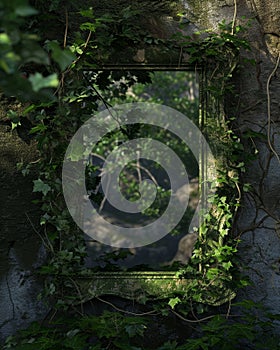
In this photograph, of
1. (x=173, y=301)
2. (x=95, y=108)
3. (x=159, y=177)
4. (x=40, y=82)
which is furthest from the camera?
(x=159, y=177)

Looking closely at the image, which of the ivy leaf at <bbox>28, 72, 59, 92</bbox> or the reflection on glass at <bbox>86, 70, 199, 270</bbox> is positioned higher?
the ivy leaf at <bbox>28, 72, 59, 92</bbox>

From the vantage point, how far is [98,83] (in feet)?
12.4

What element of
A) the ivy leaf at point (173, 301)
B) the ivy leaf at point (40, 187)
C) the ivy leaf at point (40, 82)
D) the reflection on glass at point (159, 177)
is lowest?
the reflection on glass at point (159, 177)

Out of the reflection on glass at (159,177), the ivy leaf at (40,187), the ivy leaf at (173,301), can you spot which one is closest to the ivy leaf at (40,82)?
the ivy leaf at (40,187)

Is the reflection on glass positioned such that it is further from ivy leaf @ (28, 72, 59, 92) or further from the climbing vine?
ivy leaf @ (28, 72, 59, 92)

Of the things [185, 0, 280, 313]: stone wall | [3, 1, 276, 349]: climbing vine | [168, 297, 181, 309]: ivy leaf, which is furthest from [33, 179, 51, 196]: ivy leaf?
[185, 0, 280, 313]: stone wall

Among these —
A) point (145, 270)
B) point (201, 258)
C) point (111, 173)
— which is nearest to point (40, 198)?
point (145, 270)

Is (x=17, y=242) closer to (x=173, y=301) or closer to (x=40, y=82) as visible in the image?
(x=173, y=301)

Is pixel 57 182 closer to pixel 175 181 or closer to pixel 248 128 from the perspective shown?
pixel 248 128

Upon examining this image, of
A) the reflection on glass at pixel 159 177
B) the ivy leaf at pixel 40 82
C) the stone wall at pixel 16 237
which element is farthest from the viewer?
the reflection on glass at pixel 159 177

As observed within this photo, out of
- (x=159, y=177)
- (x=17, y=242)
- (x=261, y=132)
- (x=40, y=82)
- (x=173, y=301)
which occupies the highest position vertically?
(x=40, y=82)

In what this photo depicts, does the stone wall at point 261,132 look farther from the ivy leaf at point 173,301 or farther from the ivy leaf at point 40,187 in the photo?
the ivy leaf at point 40,187

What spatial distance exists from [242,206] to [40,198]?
1.21 m

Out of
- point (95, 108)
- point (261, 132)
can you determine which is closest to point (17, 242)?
point (95, 108)
